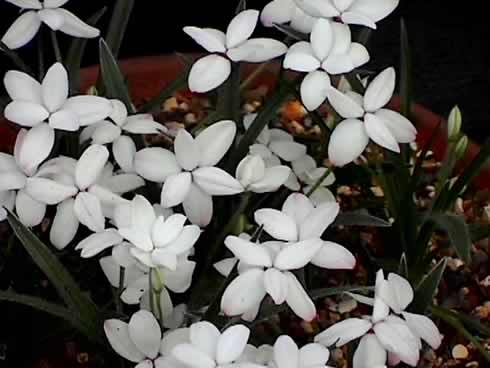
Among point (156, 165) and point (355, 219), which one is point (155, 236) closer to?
point (156, 165)

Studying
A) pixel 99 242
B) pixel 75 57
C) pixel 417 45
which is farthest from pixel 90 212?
pixel 417 45

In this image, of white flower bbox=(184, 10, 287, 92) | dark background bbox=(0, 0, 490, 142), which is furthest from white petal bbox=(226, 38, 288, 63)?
dark background bbox=(0, 0, 490, 142)

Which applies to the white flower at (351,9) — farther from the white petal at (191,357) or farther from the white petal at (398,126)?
the white petal at (191,357)

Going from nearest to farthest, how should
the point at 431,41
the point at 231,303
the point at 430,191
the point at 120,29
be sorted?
the point at 231,303 < the point at 120,29 < the point at 430,191 < the point at 431,41

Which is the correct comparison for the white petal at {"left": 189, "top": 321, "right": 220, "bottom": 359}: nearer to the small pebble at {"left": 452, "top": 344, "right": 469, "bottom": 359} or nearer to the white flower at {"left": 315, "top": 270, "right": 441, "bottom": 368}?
the white flower at {"left": 315, "top": 270, "right": 441, "bottom": 368}

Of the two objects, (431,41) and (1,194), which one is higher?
(1,194)

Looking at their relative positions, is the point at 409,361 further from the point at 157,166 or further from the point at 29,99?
the point at 29,99

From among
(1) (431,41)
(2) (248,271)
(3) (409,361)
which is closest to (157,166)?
(2) (248,271)
